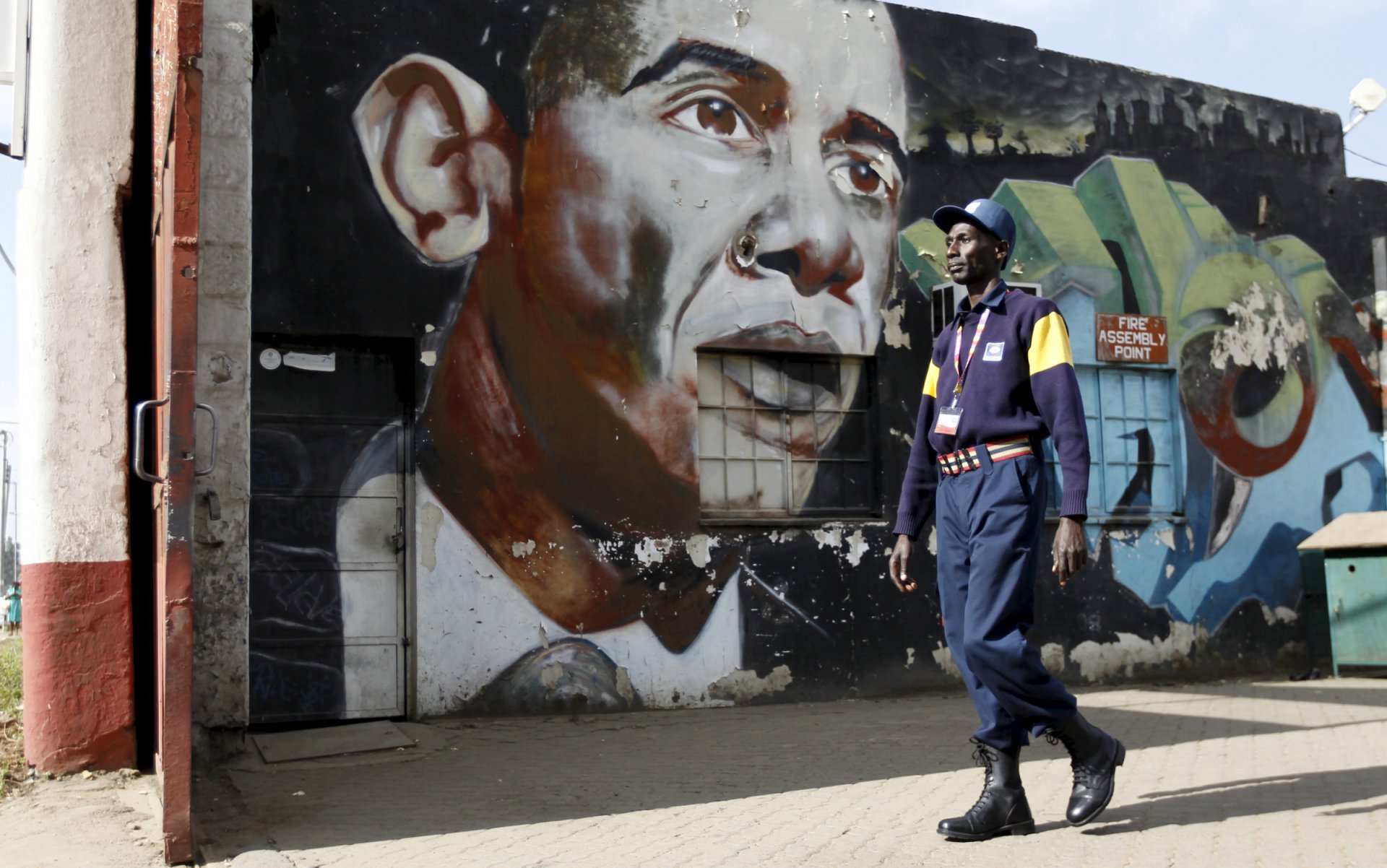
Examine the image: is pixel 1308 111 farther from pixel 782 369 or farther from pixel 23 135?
pixel 23 135

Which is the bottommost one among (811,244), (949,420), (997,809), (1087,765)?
(997,809)

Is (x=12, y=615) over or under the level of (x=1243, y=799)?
under

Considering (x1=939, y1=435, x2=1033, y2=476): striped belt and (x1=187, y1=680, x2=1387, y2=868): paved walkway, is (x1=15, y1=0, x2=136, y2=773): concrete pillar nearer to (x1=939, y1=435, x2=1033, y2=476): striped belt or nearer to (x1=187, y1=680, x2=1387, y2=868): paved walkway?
(x1=187, y1=680, x2=1387, y2=868): paved walkway

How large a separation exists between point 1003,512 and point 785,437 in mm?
5034

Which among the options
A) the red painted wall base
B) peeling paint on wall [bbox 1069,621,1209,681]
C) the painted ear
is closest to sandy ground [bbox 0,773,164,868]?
the red painted wall base

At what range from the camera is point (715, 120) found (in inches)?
361

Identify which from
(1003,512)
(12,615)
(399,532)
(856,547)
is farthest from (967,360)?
(12,615)

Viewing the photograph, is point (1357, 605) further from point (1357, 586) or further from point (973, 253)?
point (973, 253)

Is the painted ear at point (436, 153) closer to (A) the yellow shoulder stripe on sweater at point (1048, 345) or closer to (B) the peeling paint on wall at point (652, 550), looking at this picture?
(B) the peeling paint on wall at point (652, 550)

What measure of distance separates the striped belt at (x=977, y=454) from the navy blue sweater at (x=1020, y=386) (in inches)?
0.9

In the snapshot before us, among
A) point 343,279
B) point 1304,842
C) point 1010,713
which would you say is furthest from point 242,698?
point 1304,842

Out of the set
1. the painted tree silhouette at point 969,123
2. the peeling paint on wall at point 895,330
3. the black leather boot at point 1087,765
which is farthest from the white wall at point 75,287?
the painted tree silhouette at point 969,123

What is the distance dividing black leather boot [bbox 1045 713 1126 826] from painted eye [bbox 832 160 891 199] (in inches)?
232

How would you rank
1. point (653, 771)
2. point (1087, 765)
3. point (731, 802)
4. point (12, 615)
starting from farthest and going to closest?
point (12, 615) < point (653, 771) < point (731, 802) < point (1087, 765)
